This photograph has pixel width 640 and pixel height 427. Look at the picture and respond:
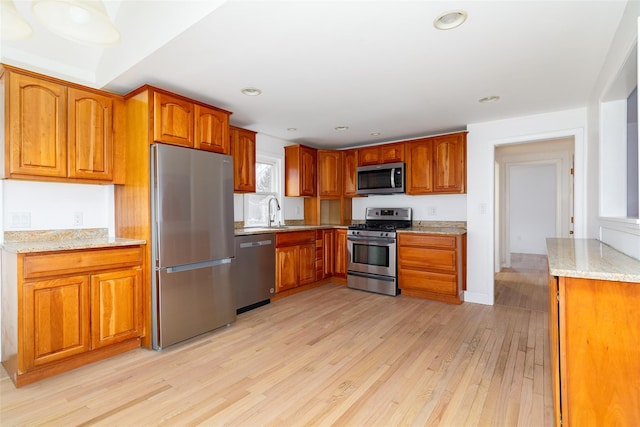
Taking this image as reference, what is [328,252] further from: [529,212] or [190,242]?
[529,212]

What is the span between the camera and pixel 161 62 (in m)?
2.27

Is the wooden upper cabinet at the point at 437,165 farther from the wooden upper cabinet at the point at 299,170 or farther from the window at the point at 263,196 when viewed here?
the window at the point at 263,196

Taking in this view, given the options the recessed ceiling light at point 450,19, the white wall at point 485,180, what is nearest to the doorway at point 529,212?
the white wall at point 485,180

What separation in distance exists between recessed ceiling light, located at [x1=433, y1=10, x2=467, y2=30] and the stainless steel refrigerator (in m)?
2.07

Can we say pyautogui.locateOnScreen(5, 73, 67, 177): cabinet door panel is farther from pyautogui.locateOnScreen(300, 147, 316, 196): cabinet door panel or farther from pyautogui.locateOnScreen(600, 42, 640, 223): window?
pyautogui.locateOnScreen(600, 42, 640, 223): window

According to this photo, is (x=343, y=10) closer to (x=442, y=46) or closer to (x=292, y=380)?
(x=442, y=46)

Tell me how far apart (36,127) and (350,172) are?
3.80 meters

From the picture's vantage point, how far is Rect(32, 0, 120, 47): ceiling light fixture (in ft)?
4.69

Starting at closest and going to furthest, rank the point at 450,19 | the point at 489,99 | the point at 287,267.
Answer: the point at 450,19 < the point at 489,99 < the point at 287,267

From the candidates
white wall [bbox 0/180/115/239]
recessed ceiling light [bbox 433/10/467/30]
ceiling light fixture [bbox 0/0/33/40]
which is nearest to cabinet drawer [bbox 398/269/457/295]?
recessed ceiling light [bbox 433/10/467/30]

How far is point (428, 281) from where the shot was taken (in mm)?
3971

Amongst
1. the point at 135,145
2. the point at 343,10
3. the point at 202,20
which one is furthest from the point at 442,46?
the point at 135,145

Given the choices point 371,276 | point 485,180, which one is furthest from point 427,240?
point 485,180

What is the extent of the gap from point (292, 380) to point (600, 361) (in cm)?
165
